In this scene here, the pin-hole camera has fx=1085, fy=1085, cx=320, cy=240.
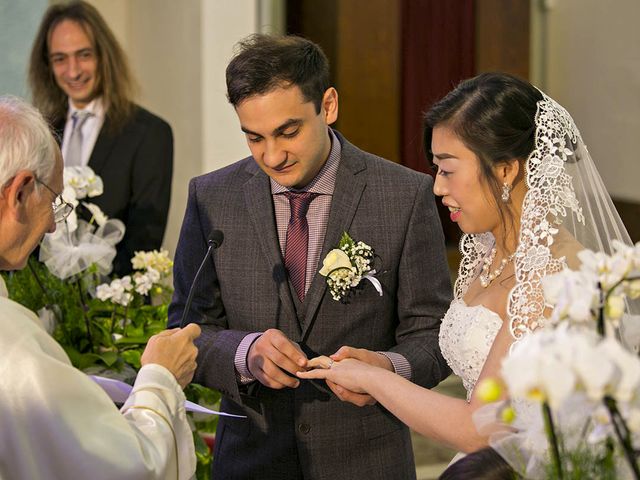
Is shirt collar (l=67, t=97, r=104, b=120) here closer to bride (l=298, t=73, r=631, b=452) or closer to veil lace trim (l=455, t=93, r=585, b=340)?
bride (l=298, t=73, r=631, b=452)

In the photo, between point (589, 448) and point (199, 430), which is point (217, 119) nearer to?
point (199, 430)

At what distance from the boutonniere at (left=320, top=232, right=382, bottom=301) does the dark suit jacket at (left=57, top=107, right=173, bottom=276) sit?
181 cm

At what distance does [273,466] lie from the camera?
9.08 feet

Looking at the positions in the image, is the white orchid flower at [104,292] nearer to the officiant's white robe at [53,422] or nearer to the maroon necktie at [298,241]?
the maroon necktie at [298,241]

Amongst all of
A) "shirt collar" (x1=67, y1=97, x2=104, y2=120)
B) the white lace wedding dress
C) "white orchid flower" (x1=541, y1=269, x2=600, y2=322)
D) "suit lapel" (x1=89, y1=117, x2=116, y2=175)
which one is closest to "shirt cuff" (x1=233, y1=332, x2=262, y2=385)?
the white lace wedding dress

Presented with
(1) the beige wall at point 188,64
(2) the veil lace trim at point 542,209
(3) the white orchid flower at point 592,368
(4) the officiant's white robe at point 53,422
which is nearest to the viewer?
(3) the white orchid flower at point 592,368

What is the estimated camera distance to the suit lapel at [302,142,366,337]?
274 cm

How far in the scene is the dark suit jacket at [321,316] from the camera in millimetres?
2754

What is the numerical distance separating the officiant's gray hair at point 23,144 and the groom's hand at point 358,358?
79 cm

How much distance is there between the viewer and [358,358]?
2549mm

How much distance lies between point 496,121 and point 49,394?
3.67ft

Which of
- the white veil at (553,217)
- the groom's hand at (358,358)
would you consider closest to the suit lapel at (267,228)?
the groom's hand at (358,358)

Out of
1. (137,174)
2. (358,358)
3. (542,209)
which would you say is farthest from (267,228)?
(137,174)

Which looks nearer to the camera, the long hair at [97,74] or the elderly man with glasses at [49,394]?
the elderly man with glasses at [49,394]
